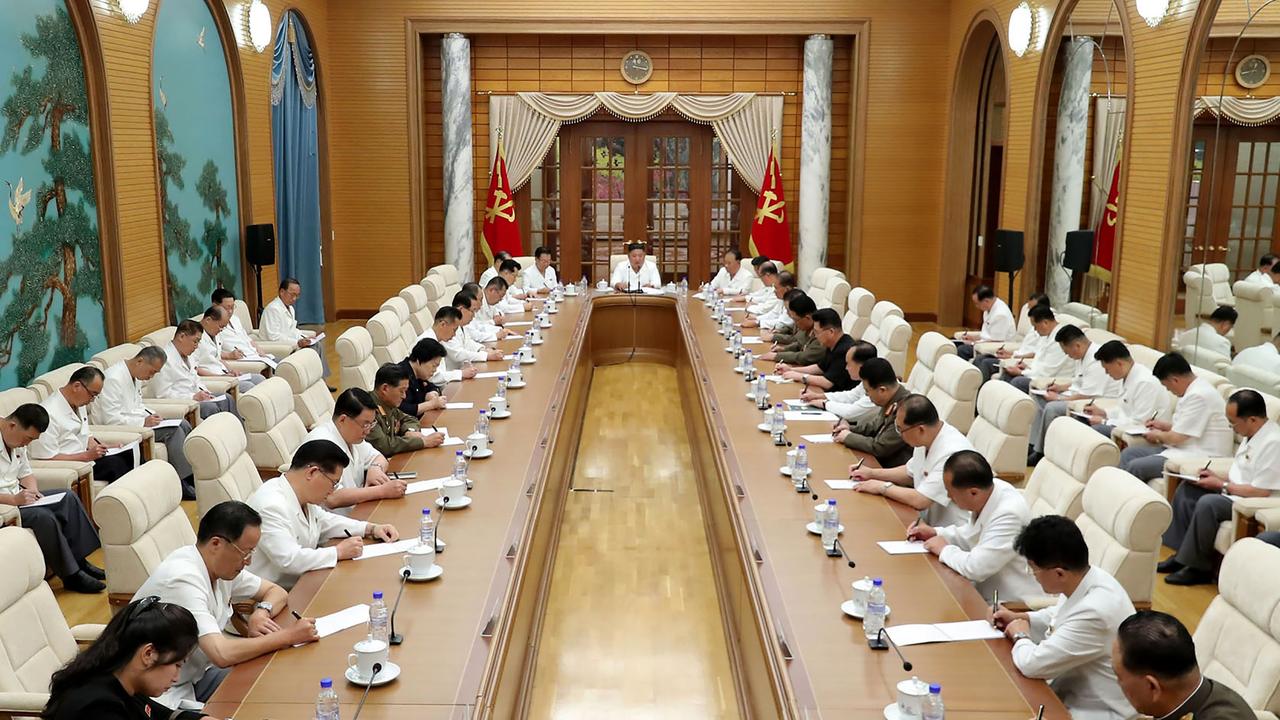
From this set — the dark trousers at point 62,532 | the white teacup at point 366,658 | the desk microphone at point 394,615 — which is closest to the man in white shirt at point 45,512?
the dark trousers at point 62,532

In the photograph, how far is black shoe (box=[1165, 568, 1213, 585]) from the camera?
582 centimetres

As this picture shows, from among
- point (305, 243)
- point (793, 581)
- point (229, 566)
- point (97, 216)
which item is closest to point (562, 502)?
point (793, 581)

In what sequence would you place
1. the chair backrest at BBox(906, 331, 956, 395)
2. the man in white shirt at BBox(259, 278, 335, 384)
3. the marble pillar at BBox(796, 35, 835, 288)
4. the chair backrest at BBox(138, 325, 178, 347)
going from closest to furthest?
the chair backrest at BBox(906, 331, 956, 395) < the chair backrest at BBox(138, 325, 178, 347) < the man in white shirt at BBox(259, 278, 335, 384) < the marble pillar at BBox(796, 35, 835, 288)

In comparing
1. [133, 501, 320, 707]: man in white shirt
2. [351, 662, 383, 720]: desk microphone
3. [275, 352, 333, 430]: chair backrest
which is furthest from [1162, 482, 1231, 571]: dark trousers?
[275, 352, 333, 430]: chair backrest

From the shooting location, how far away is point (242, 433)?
5.20m

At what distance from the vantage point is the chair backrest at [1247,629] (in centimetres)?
322

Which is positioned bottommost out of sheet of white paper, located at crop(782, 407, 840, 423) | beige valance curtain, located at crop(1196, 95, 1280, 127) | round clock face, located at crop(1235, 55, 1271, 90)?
sheet of white paper, located at crop(782, 407, 840, 423)

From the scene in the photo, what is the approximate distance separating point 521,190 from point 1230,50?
28.1 ft

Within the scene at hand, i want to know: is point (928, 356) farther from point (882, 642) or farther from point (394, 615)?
point (394, 615)

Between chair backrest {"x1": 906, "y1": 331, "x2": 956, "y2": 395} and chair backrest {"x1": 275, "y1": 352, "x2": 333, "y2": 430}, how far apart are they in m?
3.76

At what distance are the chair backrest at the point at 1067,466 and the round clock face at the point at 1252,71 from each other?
410cm

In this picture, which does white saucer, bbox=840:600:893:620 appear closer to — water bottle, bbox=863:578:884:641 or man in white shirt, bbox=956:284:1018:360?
water bottle, bbox=863:578:884:641

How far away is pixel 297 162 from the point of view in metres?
12.8

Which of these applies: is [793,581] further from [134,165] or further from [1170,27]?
[134,165]
